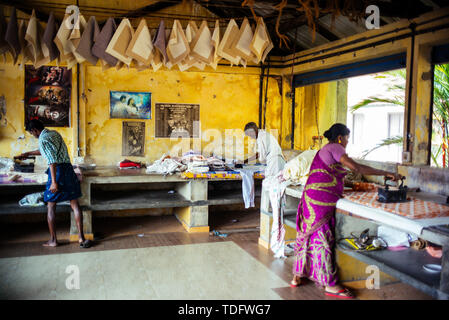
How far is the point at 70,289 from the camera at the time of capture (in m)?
4.22

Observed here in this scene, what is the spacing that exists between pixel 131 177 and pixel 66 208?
1128 millimetres

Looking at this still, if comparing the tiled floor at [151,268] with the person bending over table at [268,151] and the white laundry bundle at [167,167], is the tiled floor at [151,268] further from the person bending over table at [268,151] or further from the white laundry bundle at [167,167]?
the person bending over table at [268,151]

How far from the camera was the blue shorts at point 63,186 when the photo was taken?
5.52 m

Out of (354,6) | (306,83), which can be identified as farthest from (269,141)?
(306,83)

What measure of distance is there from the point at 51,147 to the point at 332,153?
12.7ft

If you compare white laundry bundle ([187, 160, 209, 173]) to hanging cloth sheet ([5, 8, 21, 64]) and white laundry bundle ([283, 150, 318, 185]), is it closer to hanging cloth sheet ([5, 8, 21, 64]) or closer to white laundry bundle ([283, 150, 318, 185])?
white laundry bundle ([283, 150, 318, 185])

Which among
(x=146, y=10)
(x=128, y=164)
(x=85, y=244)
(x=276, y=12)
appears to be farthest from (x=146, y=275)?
(x=146, y=10)

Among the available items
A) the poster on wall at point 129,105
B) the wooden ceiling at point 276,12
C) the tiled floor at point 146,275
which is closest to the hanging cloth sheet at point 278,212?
the tiled floor at point 146,275

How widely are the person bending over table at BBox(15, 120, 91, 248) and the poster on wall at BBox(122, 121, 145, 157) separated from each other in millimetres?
1979

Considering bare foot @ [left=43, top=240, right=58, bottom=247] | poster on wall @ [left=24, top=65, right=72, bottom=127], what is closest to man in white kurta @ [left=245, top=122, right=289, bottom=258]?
bare foot @ [left=43, top=240, right=58, bottom=247]

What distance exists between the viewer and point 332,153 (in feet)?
13.5

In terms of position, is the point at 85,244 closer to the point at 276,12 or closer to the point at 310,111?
the point at 276,12

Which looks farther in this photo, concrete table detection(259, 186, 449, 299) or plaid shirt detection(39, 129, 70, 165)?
plaid shirt detection(39, 129, 70, 165)

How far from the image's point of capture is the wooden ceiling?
15.8ft
